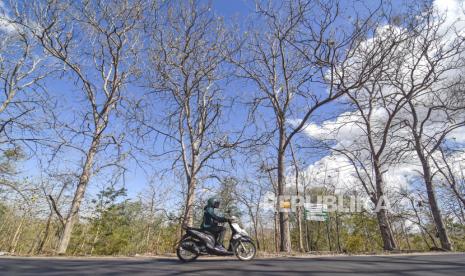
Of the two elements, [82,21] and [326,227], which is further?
[326,227]

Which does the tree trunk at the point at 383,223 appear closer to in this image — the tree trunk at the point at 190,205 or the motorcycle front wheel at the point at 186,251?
the tree trunk at the point at 190,205

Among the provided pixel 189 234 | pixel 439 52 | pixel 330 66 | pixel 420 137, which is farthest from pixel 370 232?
pixel 189 234

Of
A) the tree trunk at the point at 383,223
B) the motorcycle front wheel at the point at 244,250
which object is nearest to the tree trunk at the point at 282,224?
the motorcycle front wheel at the point at 244,250

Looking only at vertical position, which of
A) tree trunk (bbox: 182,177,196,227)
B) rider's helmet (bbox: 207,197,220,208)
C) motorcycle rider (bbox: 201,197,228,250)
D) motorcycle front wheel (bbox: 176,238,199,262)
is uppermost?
tree trunk (bbox: 182,177,196,227)

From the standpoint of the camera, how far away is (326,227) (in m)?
41.7

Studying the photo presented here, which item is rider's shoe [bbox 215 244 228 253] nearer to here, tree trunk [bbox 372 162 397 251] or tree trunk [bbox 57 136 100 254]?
tree trunk [bbox 57 136 100 254]

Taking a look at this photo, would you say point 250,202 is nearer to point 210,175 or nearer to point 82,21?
point 210,175

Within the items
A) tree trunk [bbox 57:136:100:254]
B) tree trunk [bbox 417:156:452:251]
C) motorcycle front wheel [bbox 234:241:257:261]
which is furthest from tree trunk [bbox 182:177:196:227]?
tree trunk [bbox 417:156:452:251]

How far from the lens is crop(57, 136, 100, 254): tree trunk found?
12.2 meters

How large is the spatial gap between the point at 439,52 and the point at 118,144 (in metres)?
15.2

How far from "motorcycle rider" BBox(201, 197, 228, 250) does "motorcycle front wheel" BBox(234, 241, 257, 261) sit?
16.2 inches

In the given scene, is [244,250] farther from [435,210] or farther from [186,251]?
[435,210]

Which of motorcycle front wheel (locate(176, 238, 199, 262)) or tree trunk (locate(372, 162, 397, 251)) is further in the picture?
tree trunk (locate(372, 162, 397, 251))

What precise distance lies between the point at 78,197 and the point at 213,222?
763 cm
